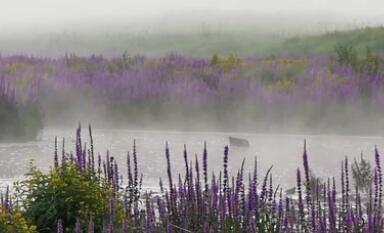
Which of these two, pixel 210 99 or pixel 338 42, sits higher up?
pixel 338 42

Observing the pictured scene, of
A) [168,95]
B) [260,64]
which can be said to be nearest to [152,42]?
[260,64]

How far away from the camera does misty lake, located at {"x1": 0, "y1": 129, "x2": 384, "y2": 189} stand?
1285cm

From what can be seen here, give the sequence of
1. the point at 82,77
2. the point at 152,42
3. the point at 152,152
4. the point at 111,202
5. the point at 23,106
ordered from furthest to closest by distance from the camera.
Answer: the point at 152,42 → the point at 82,77 → the point at 23,106 → the point at 152,152 → the point at 111,202

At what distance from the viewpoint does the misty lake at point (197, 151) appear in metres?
12.9

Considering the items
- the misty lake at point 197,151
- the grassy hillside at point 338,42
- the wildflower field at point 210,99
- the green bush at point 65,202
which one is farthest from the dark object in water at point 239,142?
the grassy hillside at point 338,42

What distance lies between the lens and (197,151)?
1494 centimetres

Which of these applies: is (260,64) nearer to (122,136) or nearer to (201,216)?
(122,136)

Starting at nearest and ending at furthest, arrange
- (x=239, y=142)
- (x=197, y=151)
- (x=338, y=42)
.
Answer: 1. (x=197, y=151)
2. (x=239, y=142)
3. (x=338, y=42)

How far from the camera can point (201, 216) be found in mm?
7055

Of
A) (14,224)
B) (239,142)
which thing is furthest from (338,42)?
(14,224)

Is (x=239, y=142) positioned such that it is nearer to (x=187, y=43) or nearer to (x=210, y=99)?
(x=210, y=99)

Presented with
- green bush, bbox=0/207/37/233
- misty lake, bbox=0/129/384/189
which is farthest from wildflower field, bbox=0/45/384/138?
green bush, bbox=0/207/37/233

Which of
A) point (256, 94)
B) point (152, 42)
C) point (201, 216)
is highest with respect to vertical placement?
point (152, 42)

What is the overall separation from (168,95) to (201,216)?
45.3 ft
